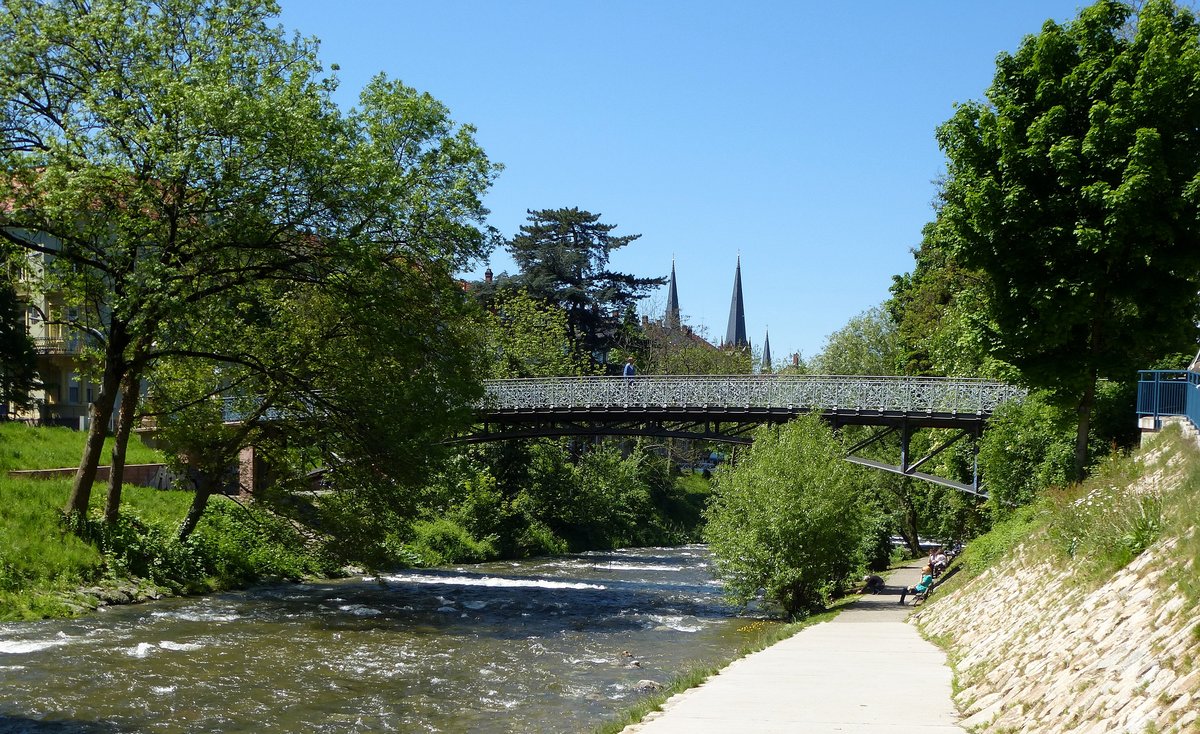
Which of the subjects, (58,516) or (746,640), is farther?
(58,516)

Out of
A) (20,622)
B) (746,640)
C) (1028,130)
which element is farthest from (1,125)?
(1028,130)

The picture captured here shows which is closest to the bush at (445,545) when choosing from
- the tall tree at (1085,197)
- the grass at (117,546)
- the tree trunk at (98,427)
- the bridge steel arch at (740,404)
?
the bridge steel arch at (740,404)

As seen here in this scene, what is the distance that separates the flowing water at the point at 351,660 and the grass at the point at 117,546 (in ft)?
3.43

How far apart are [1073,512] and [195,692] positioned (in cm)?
1318

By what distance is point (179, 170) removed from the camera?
71.1ft

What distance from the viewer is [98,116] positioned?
23.0m

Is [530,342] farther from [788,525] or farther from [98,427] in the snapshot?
[98,427]

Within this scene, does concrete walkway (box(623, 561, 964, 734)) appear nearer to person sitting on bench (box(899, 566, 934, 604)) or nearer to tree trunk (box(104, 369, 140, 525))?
person sitting on bench (box(899, 566, 934, 604))

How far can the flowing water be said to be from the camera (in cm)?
1464

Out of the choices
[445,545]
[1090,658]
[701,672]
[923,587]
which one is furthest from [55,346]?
[1090,658]

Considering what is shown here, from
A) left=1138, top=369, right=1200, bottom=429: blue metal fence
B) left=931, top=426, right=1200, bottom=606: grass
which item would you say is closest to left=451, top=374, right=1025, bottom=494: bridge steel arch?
left=1138, top=369, right=1200, bottom=429: blue metal fence

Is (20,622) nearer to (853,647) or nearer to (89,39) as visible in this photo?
(89,39)

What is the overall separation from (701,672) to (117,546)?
16299 mm

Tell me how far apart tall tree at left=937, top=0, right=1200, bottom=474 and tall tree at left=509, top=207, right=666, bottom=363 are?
1994 inches
